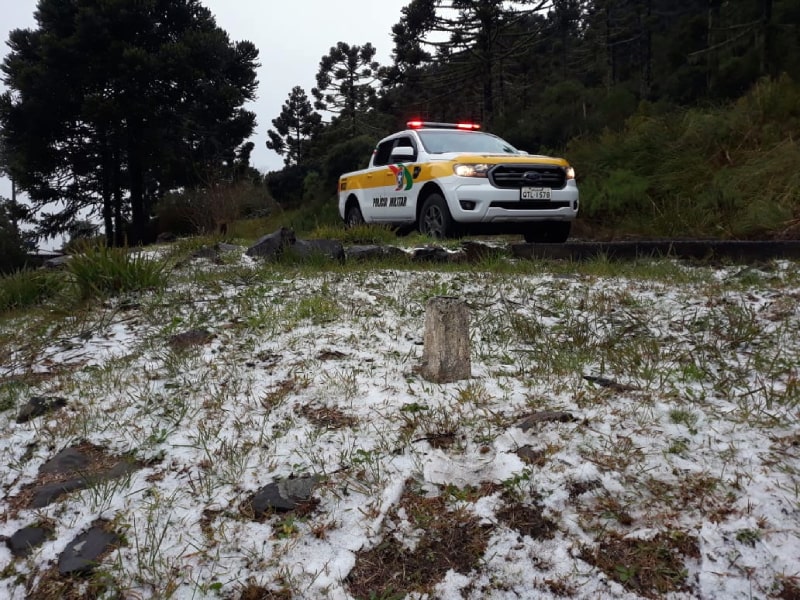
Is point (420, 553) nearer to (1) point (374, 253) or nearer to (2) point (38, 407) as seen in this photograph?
(2) point (38, 407)

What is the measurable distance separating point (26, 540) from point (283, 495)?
0.94 m

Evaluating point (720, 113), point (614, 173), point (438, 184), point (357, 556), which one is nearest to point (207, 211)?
point (438, 184)

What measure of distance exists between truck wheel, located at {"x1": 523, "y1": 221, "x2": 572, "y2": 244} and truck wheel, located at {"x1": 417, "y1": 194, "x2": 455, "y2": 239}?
1168mm

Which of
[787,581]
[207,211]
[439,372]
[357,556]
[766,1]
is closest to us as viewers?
[787,581]

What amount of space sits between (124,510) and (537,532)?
5.13ft

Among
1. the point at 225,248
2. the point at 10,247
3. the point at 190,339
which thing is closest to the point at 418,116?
the point at 10,247

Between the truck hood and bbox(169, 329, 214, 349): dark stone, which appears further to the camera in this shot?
the truck hood

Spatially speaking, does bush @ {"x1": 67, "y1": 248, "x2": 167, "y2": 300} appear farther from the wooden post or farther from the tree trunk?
the tree trunk

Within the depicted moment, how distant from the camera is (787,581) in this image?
187 cm

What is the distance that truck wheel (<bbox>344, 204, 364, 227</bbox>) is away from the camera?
35.7 ft

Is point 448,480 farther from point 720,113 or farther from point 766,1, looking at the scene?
point 766,1

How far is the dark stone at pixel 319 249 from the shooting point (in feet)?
23.7

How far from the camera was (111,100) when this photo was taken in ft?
67.7

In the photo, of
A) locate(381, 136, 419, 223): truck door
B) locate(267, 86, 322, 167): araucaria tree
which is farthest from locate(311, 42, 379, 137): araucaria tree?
locate(381, 136, 419, 223): truck door
